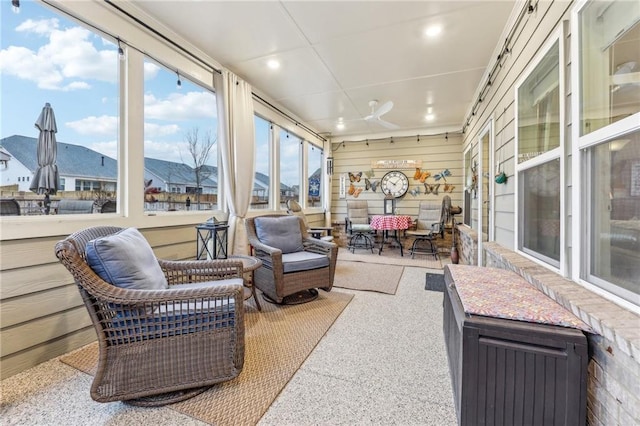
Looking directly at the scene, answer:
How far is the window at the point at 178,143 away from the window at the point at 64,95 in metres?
0.32

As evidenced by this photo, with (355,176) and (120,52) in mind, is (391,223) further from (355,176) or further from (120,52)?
(120,52)

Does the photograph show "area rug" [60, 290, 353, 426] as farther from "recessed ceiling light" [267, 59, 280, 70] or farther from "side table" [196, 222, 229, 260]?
"recessed ceiling light" [267, 59, 280, 70]

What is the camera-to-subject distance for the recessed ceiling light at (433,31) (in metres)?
2.56

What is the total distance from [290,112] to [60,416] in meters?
4.70

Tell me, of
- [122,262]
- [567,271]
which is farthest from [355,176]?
[122,262]

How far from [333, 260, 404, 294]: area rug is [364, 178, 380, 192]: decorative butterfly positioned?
2330mm

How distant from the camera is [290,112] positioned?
4977 millimetres

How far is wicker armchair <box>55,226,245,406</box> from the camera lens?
1.29 meters

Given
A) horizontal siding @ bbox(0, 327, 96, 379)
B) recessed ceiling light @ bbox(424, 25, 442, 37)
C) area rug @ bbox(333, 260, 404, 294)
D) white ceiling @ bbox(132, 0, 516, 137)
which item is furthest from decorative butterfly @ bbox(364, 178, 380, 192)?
horizontal siding @ bbox(0, 327, 96, 379)

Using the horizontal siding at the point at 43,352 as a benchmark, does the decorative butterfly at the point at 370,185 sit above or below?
above

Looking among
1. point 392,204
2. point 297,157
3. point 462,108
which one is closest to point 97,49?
point 297,157

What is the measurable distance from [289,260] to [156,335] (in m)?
1.47

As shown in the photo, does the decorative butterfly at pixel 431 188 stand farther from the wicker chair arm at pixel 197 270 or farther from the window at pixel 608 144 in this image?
the wicker chair arm at pixel 197 270

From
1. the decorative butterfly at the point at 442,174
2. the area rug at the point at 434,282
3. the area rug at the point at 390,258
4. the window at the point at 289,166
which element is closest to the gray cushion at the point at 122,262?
the area rug at the point at 434,282
